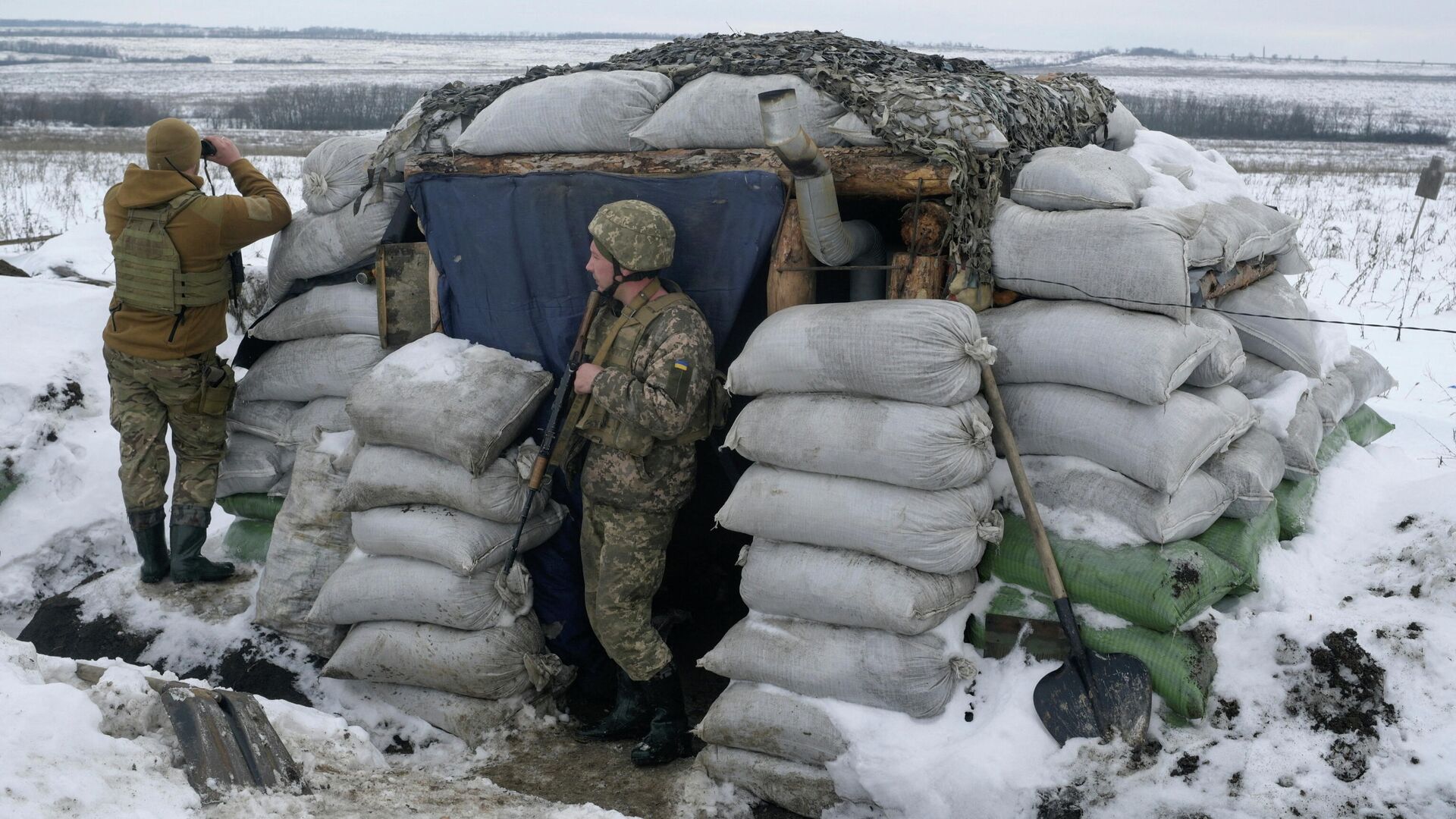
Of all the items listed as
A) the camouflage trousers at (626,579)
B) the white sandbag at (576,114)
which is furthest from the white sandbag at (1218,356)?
the white sandbag at (576,114)

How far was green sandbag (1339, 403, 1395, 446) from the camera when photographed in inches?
197

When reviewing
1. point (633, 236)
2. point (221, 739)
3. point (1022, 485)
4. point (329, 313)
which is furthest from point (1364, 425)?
point (221, 739)

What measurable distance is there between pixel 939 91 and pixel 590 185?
1358 millimetres

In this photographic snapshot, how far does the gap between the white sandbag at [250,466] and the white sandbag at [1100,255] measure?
3407 millimetres

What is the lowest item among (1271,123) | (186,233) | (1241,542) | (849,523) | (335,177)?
(1271,123)

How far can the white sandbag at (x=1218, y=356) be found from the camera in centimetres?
365

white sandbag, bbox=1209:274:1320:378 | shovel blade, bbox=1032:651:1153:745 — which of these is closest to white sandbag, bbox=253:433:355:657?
shovel blade, bbox=1032:651:1153:745

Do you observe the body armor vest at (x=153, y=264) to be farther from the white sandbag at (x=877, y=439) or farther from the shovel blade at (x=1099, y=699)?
the shovel blade at (x=1099, y=699)

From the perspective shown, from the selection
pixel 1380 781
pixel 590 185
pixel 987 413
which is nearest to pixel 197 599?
pixel 590 185

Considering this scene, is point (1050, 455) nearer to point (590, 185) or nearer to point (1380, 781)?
point (1380, 781)

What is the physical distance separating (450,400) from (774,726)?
5.61 feet

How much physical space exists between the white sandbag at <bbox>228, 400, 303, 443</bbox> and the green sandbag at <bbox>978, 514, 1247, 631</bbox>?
10.9ft

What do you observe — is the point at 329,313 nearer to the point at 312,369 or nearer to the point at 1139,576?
the point at 312,369

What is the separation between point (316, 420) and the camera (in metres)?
4.82
